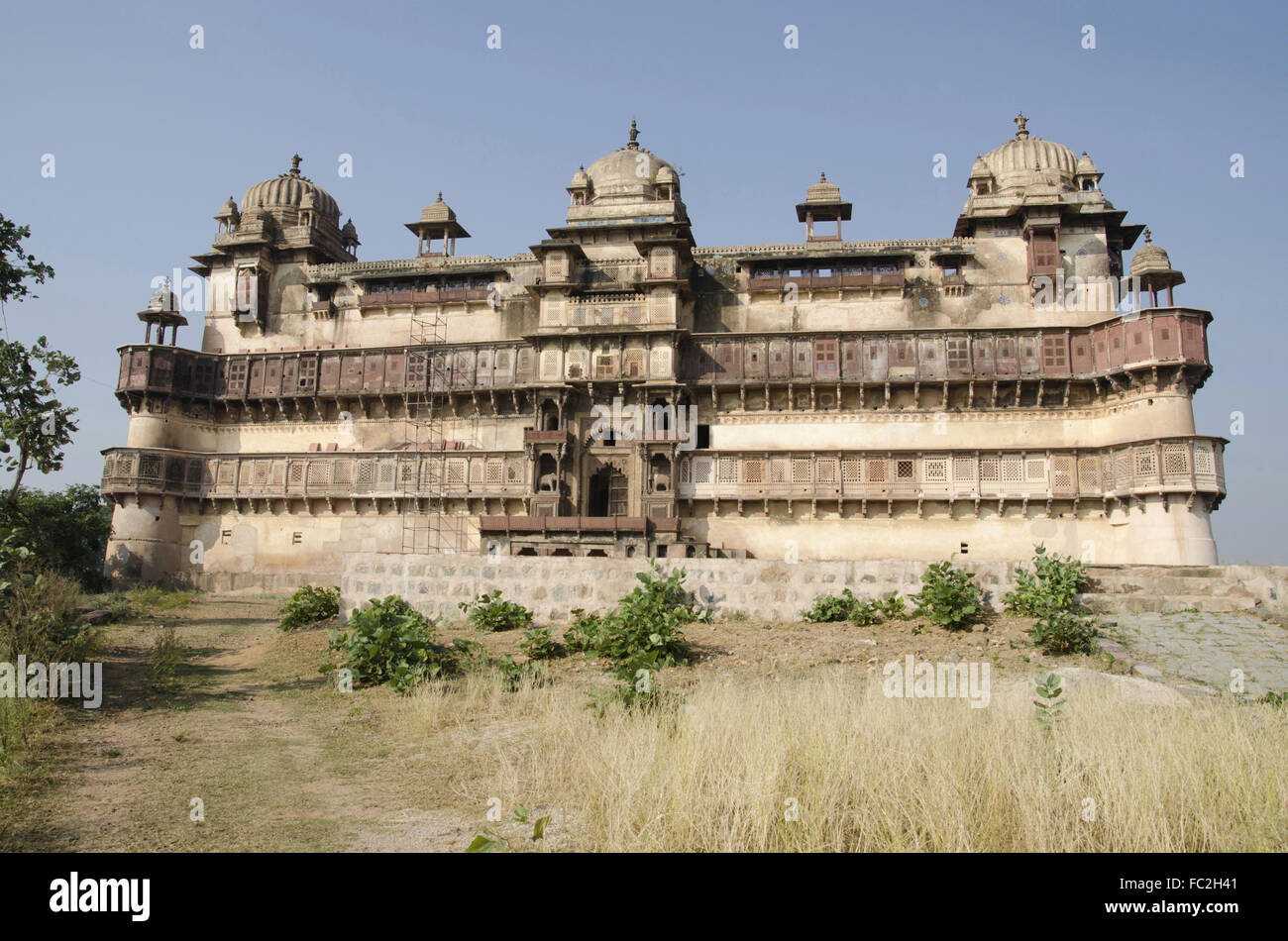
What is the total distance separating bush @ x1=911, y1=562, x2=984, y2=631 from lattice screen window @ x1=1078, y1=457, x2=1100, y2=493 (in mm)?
17919

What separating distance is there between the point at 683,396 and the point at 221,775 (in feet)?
94.8

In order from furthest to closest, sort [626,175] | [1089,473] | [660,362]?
[626,175] → [660,362] → [1089,473]

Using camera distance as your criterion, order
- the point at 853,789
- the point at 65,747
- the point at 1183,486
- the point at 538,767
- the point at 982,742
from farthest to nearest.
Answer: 1. the point at 1183,486
2. the point at 65,747
3. the point at 538,767
4. the point at 982,742
5. the point at 853,789

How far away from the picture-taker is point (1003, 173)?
4059cm

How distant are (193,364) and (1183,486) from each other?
41.8 metres

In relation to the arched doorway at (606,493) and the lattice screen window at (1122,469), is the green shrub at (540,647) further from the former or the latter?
the lattice screen window at (1122,469)

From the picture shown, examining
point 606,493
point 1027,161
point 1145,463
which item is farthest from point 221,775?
point 1027,161

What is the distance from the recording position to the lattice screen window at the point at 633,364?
36.0 meters

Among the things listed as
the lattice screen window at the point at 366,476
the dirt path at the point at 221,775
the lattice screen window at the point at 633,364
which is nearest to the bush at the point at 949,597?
the dirt path at the point at 221,775

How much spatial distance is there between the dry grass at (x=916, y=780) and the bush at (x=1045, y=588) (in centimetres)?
720

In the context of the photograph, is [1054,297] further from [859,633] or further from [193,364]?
[193,364]

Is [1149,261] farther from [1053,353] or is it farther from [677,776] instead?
[677,776]

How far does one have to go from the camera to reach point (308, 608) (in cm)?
2305
